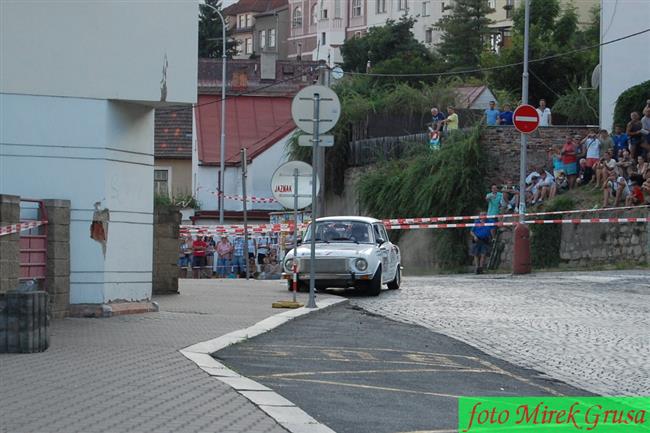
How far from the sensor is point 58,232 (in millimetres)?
17391

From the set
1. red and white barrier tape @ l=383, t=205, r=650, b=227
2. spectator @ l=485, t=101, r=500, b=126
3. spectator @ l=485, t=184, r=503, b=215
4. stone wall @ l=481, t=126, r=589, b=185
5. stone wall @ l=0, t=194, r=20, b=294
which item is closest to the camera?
stone wall @ l=0, t=194, r=20, b=294

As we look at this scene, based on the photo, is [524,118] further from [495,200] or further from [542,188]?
[495,200]

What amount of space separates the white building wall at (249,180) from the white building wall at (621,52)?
21799mm

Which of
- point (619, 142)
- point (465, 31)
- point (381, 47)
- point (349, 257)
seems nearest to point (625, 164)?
point (619, 142)

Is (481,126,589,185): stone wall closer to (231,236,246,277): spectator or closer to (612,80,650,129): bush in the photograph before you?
(612,80,650,129): bush

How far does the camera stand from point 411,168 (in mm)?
44750

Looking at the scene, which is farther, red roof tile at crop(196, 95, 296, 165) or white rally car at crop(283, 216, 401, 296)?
red roof tile at crop(196, 95, 296, 165)

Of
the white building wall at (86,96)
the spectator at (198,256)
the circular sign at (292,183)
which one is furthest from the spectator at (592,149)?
the white building wall at (86,96)

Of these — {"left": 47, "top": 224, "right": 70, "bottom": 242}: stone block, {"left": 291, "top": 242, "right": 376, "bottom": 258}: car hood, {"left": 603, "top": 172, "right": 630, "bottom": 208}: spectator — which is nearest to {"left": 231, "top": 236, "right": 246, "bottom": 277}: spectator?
{"left": 603, "top": 172, "right": 630, "bottom": 208}: spectator

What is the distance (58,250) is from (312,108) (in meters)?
4.80

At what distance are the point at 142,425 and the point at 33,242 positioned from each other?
8385mm

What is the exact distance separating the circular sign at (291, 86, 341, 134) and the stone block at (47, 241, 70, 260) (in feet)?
14.0

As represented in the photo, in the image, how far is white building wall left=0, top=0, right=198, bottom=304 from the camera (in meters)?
17.4

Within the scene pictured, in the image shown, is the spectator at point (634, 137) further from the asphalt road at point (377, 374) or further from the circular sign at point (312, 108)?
the asphalt road at point (377, 374)
